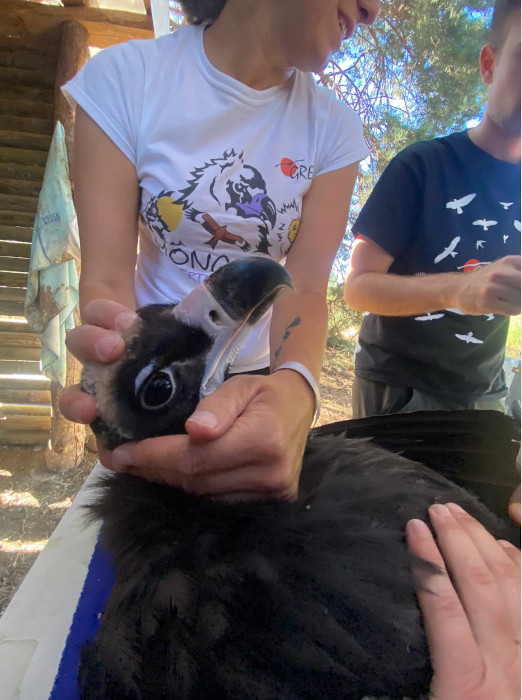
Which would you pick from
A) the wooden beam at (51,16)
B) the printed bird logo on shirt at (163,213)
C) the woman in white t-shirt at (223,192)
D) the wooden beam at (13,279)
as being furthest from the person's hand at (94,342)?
the wooden beam at (13,279)

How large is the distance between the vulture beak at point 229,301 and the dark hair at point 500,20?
456 mm

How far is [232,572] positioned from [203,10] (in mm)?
1294

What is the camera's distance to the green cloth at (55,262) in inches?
122

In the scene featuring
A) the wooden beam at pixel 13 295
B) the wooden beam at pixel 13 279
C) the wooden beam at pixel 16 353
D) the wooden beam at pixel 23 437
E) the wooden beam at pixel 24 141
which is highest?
the wooden beam at pixel 24 141

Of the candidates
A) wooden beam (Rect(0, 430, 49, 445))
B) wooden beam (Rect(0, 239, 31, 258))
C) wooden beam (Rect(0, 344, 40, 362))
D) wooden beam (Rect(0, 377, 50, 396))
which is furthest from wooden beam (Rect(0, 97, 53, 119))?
wooden beam (Rect(0, 430, 49, 445))

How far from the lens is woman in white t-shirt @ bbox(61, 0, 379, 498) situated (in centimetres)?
80

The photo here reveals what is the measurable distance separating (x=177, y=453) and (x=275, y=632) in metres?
0.36

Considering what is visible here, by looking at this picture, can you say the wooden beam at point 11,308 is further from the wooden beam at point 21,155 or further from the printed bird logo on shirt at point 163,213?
the printed bird logo on shirt at point 163,213

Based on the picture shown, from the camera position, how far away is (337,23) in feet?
2.76

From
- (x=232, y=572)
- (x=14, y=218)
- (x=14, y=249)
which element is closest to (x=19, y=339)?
(x=14, y=249)

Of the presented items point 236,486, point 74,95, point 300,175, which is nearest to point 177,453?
point 236,486

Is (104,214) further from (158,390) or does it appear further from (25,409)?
(25,409)

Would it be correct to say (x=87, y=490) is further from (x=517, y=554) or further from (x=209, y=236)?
(x=517, y=554)

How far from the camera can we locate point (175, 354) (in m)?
0.86
